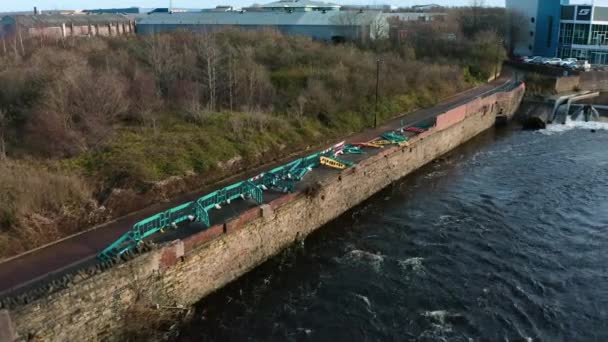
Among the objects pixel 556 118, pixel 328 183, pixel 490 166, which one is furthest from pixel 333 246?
pixel 556 118

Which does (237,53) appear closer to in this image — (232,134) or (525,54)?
(232,134)

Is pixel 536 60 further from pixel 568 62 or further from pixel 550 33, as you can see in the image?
pixel 550 33

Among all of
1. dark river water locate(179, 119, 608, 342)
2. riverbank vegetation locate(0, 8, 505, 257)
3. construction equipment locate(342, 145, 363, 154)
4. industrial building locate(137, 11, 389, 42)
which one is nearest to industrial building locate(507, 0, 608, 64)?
industrial building locate(137, 11, 389, 42)

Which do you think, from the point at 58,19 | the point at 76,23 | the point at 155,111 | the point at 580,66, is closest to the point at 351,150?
the point at 155,111

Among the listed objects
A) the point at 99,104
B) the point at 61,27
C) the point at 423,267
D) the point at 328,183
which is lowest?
the point at 423,267

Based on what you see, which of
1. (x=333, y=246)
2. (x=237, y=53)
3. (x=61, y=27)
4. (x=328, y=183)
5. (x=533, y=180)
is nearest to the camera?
(x=333, y=246)

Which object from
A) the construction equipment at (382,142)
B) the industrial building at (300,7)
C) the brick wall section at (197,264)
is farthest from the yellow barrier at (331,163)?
the industrial building at (300,7)

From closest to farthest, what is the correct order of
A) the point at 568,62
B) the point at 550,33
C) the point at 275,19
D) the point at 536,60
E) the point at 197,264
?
the point at 197,264 → the point at 275,19 → the point at 568,62 → the point at 536,60 → the point at 550,33
